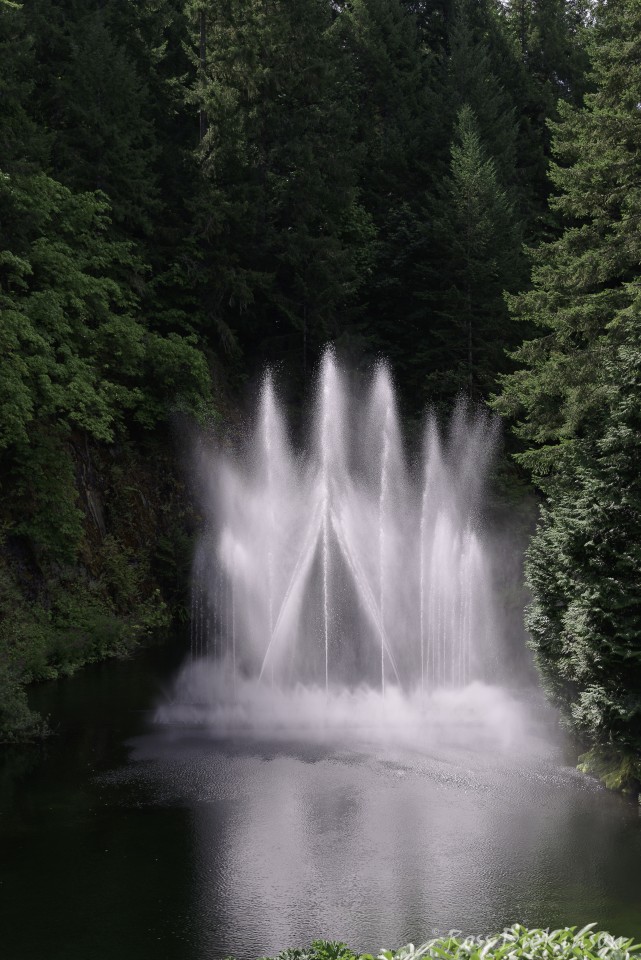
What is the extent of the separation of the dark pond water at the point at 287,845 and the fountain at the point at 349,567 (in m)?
5.08

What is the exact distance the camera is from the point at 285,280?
37.8 meters

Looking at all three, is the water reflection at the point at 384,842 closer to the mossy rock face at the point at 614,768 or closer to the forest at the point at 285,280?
the mossy rock face at the point at 614,768

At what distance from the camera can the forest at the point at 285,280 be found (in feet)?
58.6

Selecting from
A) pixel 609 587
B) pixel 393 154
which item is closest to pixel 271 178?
pixel 393 154

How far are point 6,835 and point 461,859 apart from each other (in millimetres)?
6732

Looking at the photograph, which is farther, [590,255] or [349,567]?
[349,567]

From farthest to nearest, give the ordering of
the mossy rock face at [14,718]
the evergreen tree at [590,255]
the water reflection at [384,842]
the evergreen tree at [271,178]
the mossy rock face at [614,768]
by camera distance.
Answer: the evergreen tree at [271,178] < the evergreen tree at [590,255] < the mossy rock face at [14,718] < the mossy rock face at [614,768] < the water reflection at [384,842]

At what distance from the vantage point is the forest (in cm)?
1786

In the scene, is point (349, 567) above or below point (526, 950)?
above

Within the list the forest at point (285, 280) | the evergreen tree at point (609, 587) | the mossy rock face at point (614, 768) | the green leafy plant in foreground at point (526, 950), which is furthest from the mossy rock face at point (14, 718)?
the green leafy plant in foreground at point (526, 950)

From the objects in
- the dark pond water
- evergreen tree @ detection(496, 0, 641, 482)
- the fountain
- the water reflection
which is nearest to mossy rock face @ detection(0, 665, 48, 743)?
the dark pond water

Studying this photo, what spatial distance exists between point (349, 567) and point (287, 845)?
44.1 ft

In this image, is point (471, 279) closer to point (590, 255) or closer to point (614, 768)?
point (590, 255)

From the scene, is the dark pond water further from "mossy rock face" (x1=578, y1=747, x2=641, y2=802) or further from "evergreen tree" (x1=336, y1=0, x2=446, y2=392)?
"evergreen tree" (x1=336, y1=0, x2=446, y2=392)
